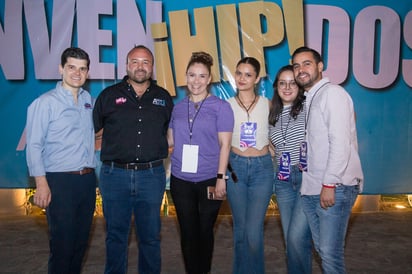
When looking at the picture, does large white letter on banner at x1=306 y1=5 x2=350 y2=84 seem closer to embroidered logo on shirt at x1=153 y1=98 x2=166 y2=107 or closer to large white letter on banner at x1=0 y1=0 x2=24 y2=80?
embroidered logo on shirt at x1=153 y1=98 x2=166 y2=107

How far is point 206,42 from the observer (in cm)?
380

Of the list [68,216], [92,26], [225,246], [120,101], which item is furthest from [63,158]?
[92,26]

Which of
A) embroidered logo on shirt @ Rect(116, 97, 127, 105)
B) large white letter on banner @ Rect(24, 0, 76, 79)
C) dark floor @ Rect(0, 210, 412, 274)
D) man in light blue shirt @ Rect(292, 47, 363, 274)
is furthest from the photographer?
large white letter on banner @ Rect(24, 0, 76, 79)

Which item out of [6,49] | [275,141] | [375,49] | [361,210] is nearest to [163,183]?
[275,141]

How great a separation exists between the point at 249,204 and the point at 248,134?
1.46ft

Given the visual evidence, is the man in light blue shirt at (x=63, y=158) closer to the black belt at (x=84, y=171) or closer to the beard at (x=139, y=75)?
the black belt at (x=84, y=171)

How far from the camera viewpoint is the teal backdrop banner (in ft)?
12.3

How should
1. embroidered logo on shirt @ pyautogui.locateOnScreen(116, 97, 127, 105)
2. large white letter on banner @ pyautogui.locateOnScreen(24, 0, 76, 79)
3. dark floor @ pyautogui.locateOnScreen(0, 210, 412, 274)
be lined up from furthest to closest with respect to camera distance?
1. large white letter on banner @ pyautogui.locateOnScreen(24, 0, 76, 79)
2. dark floor @ pyautogui.locateOnScreen(0, 210, 412, 274)
3. embroidered logo on shirt @ pyautogui.locateOnScreen(116, 97, 127, 105)

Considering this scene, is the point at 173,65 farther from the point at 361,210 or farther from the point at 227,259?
the point at 361,210

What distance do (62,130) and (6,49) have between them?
2.22 m

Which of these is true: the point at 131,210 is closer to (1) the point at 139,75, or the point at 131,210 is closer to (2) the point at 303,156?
(1) the point at 139,75

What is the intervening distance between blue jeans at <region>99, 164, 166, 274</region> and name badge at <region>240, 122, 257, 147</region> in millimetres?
558

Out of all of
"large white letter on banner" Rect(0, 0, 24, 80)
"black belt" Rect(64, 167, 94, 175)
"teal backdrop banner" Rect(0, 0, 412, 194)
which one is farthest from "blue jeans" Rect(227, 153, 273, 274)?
"large white letter on banner" Rect(0, 0, 24, 80)

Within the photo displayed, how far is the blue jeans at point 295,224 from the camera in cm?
218
